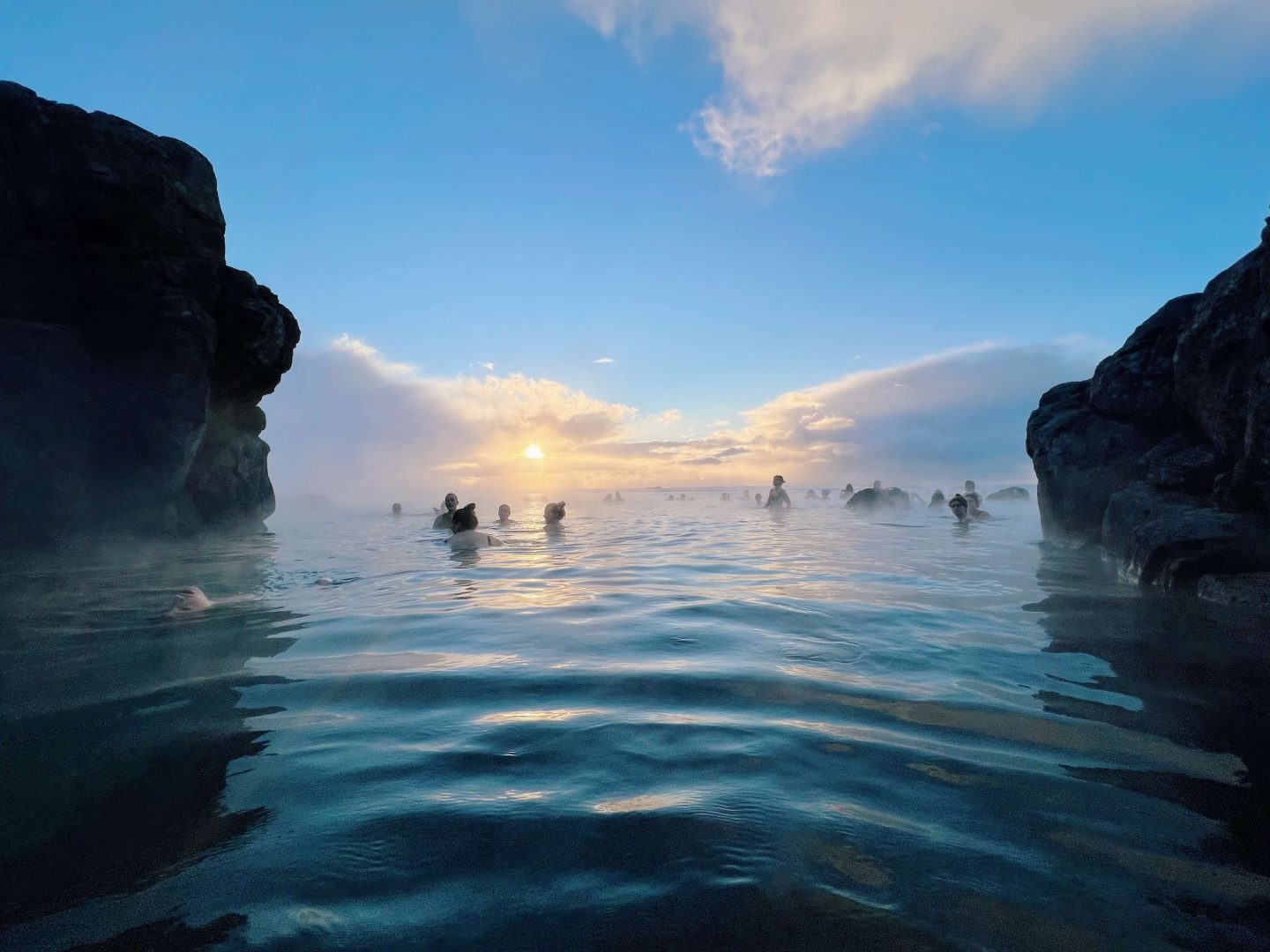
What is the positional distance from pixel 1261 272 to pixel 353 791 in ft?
39.7

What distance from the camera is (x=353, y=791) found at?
288cm

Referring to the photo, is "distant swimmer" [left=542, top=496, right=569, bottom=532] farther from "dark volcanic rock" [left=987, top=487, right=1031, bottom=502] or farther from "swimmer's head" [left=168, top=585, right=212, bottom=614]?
"dark volcanic rock" [left=987, top=487, right=1031, bottom=502]

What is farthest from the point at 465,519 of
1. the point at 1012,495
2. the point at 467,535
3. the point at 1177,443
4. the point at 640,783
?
the point at 1012,495

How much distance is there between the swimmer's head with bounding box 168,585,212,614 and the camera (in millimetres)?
7586

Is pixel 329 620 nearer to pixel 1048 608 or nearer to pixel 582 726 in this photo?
pixel 582 726

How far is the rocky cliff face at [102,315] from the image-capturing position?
15445 mm

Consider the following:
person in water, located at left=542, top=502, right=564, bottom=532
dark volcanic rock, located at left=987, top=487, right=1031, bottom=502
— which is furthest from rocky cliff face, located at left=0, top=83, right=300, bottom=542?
dark volcanic rock, located at left=987, top=487, right=1031, bottom=502

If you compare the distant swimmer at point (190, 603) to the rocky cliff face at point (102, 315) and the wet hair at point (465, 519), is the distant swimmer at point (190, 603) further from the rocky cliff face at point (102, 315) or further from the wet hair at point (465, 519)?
the rocky cliff face at point (102, 315)

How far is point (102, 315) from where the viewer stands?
55.9ft

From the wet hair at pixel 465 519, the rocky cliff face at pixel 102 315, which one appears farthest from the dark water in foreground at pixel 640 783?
the rocky cliff face at pixel 102 315

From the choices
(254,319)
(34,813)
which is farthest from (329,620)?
(254,319)

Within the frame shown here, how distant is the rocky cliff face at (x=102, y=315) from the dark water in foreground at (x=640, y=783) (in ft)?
43.4

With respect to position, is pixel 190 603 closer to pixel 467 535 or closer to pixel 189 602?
pixel 189 602

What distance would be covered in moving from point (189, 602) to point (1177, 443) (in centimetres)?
1694
